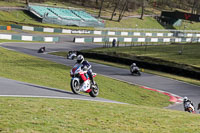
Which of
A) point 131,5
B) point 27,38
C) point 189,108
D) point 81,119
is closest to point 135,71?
point 189,108

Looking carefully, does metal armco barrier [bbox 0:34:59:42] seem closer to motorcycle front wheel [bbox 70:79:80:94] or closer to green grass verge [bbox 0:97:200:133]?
motorcycle front wheel [bbox 70:79:80:94]

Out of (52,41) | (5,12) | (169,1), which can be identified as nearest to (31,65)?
(52,41)

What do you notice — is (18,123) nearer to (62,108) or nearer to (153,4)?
(62,108)

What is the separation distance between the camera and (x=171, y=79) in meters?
30.8

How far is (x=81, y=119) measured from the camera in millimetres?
9172

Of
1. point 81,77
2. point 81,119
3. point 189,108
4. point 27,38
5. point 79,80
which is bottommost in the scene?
point 189,108

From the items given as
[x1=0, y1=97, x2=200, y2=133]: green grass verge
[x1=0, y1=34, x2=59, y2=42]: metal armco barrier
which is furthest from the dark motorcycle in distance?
[x1=0, y1=34, x2=59, y2=42]: metal armco barrier

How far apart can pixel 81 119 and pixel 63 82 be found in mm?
12850

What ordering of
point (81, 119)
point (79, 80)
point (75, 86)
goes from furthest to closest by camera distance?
point (79, 80) → point (75, 86) → point (81, 119)

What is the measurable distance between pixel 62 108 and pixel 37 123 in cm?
198

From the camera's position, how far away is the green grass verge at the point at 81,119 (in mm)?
8140

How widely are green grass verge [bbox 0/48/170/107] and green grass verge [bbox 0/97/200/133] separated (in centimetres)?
852

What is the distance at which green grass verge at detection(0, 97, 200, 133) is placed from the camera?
8.14 metres

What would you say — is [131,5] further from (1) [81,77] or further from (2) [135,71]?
(1) [81,77]
